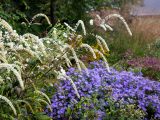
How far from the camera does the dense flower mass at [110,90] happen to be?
521cm

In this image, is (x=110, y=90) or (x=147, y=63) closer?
(x=110, y=90)

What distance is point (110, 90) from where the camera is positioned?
5379 mm

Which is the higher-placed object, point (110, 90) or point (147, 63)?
point (110, 90)

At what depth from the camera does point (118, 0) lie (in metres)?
11.9

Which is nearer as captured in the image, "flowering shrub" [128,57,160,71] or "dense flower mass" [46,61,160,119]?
"dense flower mass" [46,61,160,119]

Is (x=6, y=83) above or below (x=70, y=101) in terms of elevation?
above

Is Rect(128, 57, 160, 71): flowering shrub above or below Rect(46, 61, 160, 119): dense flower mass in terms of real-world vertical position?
below

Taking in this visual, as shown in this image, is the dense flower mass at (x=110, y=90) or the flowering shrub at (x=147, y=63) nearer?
the dense flower mass at (x=110, y=90)

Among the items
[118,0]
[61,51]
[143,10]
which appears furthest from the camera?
[143,10]

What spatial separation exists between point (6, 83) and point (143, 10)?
968 cm

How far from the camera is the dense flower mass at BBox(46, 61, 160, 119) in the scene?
521 centimetres

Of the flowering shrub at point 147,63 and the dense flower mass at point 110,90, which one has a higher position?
the dense flower mass at point 110,90

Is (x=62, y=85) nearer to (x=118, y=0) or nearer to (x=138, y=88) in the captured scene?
(x=138, y=88)

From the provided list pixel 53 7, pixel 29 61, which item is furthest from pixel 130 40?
pixel 29 61
